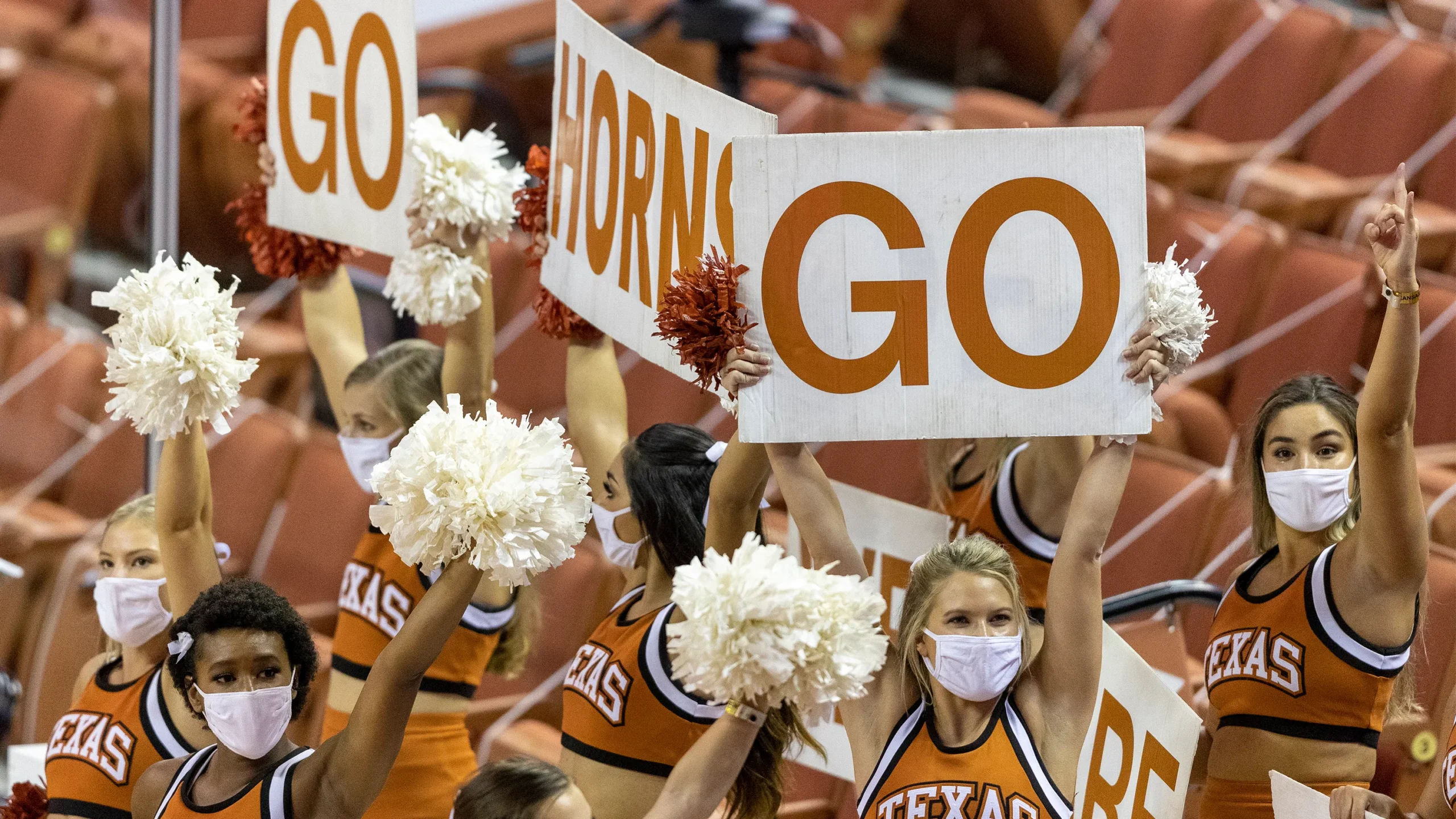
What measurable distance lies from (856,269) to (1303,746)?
101 cm

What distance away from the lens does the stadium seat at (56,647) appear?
13.6 ft

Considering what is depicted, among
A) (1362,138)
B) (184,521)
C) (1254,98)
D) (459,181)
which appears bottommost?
(184,521)

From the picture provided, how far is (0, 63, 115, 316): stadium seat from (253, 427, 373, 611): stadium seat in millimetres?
1523

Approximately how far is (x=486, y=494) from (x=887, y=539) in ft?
3.61

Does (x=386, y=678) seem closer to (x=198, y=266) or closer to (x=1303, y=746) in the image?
(x=198, y=266)

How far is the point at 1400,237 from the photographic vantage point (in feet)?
7.16

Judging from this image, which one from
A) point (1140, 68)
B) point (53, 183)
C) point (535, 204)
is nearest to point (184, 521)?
point (535, 204)

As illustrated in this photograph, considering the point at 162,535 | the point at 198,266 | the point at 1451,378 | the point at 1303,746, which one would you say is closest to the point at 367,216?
the point at 198,266

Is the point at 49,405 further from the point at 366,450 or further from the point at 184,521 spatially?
the point at 184,521

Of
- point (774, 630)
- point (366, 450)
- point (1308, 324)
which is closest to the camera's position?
point (774, 630)

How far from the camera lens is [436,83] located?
5.39 metres

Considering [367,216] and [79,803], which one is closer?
[79,803]

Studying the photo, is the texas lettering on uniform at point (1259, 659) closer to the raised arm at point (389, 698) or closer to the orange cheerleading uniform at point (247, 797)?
the raised arm at point (389, 698)

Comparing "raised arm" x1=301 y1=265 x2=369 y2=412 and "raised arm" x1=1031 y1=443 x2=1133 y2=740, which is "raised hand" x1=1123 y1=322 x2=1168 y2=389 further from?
"raised arm" x1=301 y1=265 x2=369 y2=412
